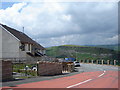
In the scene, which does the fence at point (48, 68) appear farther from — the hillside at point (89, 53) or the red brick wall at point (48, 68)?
the hillside at point (89, 53)

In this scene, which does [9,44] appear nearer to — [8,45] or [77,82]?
[8,45]

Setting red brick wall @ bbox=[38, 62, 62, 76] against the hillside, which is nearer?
red brick wall @ bbox=[38, 62, 62, 76]

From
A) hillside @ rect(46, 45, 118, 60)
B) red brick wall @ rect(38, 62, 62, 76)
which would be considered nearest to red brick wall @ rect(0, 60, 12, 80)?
red brick wall @ rect(38, 62, 62, 76)

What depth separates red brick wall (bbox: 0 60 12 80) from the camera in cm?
1628

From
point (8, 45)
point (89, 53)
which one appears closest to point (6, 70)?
point (8, 45)

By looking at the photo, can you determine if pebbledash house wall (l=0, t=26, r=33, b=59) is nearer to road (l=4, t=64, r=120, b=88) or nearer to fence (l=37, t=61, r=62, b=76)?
fence (l=37, t=61, r=62, b=76)

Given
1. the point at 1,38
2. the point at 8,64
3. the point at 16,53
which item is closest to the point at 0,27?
the point at 1,38

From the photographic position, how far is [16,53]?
138ft

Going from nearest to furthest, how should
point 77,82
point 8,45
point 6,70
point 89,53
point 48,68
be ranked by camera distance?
1. point 77,82
2. point 6,70
3. point 48,68
4. point 8,45
5. point 89,53

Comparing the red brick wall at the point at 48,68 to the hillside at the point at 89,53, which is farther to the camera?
the hillside at the point at 89,53

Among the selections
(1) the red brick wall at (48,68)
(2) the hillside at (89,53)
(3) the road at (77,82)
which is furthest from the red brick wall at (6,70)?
(2) the hillside at (89,53)

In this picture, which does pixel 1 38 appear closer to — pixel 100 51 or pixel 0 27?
pixel 0 27

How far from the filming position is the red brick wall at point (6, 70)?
1628 centimetres

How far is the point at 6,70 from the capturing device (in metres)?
16.7
